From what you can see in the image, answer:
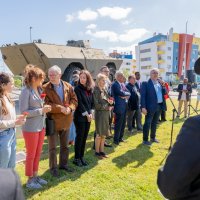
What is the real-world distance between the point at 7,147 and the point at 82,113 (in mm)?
1808

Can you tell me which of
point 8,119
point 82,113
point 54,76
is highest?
point 54,76

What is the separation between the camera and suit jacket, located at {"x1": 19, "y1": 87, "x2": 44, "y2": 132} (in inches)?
167

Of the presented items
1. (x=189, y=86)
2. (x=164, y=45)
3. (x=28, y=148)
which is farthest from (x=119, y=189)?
(x=164, y=45)

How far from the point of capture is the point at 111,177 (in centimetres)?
487

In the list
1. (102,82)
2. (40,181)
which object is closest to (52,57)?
(102,82)

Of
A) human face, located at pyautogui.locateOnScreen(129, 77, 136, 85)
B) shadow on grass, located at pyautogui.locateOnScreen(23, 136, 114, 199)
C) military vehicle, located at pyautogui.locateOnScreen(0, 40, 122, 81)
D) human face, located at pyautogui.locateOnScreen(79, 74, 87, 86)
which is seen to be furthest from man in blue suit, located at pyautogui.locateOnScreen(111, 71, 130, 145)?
military vehicle, located at pyautogui.locateOnScreen(0, 40, 122, 81)

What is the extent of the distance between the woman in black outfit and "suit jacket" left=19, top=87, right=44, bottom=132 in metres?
1.01

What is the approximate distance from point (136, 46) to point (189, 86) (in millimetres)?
72543

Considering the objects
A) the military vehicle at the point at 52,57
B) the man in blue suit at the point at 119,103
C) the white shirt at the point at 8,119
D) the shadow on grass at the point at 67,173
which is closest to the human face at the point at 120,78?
the man in blue suit at the point at 119,103

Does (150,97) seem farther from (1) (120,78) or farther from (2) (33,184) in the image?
(2) (33,184)

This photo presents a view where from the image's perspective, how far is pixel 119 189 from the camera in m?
4.43

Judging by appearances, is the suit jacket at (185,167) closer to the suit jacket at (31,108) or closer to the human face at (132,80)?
the suit jacket at (31,108)

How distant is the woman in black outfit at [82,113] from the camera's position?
17.3ft

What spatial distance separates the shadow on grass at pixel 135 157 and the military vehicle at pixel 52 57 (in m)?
6.81
